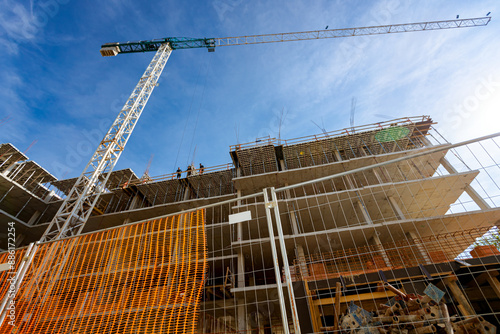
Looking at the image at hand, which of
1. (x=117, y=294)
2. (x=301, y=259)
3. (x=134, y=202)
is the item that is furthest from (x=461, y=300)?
(x=134, y=202)

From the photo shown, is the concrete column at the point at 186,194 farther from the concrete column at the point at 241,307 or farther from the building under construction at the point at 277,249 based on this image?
the concrete column at the point at 241,307

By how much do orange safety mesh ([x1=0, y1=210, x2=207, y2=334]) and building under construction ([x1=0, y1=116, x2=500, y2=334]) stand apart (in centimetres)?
4

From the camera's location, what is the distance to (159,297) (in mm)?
5000

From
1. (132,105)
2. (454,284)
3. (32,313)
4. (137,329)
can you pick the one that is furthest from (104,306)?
(132,105)

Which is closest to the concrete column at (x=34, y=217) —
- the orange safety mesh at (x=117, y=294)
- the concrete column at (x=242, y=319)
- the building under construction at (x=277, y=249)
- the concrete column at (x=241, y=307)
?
the building under construction at (x=277, y=249)

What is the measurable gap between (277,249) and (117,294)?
9579 millimetres

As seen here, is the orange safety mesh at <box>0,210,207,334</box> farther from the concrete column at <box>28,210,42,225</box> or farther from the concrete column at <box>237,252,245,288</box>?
the concrete column at <box>28,210,42,225</box>

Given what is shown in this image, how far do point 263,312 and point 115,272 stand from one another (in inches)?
385

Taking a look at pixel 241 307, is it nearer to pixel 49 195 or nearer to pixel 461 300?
pixel 461 300

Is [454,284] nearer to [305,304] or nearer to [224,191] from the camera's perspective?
[305,304]

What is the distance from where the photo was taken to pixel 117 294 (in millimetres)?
5363

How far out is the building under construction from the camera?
5.13 metres

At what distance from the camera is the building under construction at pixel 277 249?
5.13m

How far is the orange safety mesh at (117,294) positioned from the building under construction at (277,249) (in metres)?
0.04
